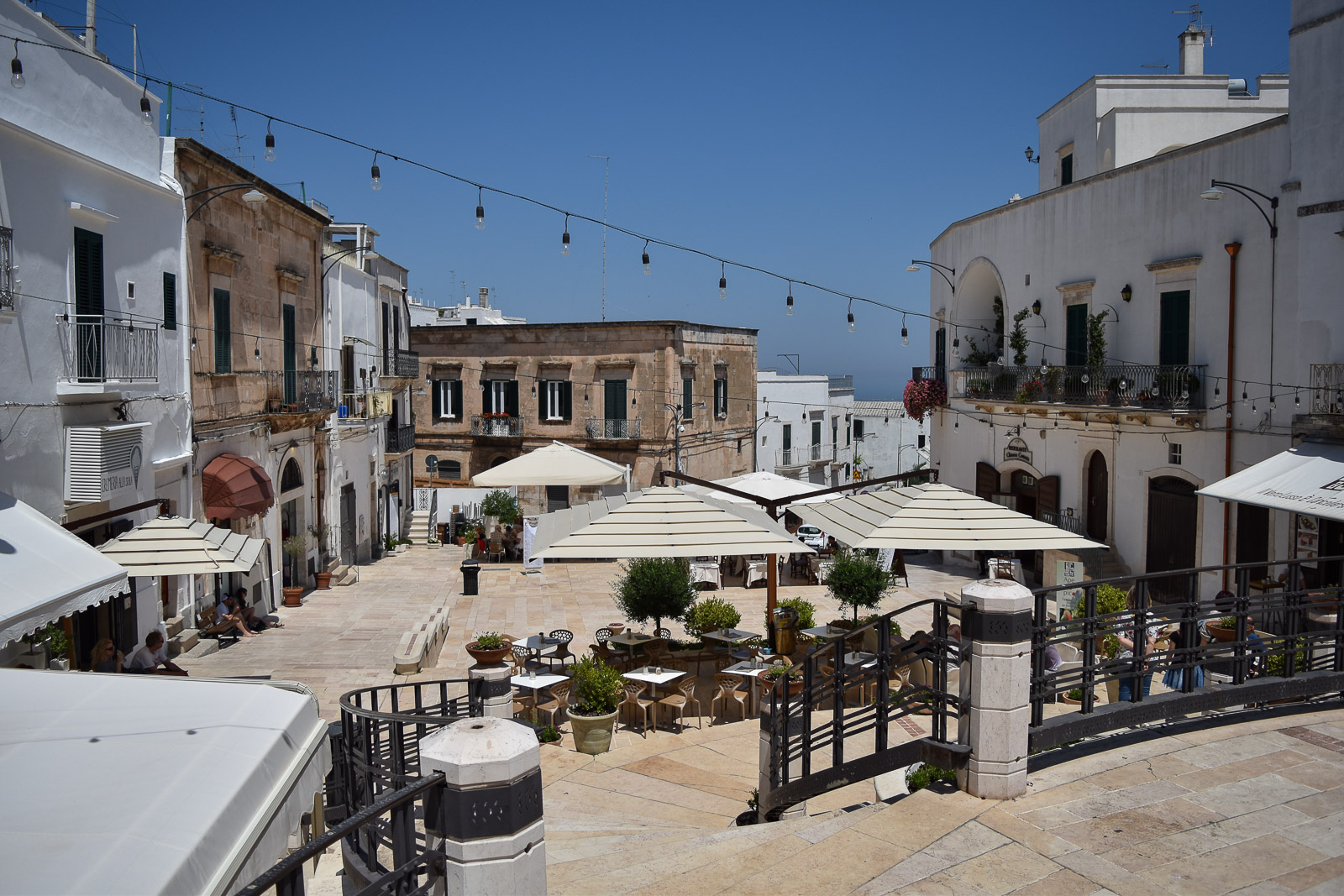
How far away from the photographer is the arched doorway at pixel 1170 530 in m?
18.9

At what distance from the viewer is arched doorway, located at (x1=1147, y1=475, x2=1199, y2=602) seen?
61.9 ft

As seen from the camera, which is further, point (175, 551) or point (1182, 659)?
point (175, 551)

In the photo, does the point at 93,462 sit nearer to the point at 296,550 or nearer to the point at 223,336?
the point at 223,336

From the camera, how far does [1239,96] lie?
976 inches

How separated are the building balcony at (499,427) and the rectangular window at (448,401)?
1.36 meters

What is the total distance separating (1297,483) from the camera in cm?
1391

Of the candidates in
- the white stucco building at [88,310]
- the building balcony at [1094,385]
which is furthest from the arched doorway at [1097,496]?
the white stucco building at [88,310]

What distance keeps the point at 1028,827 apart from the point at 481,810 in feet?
11.1

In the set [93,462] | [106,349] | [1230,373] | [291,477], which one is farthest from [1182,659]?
[291,477]

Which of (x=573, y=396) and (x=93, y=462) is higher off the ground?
(x=573, y=396)

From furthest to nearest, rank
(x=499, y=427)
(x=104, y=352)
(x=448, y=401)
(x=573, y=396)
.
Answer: (x=448, y=401) < (x=499, y=427) < (x=573, y=396) < (x=104, y=352)

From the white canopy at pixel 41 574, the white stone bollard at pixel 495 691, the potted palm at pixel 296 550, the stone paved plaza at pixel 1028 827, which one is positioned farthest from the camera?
the potted palm at pixel 296 550

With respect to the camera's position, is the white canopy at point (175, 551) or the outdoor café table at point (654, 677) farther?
the outdoor café table at point (654, 677)

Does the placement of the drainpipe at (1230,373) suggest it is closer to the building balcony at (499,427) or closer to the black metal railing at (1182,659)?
the black metal railing at (1182,659)
